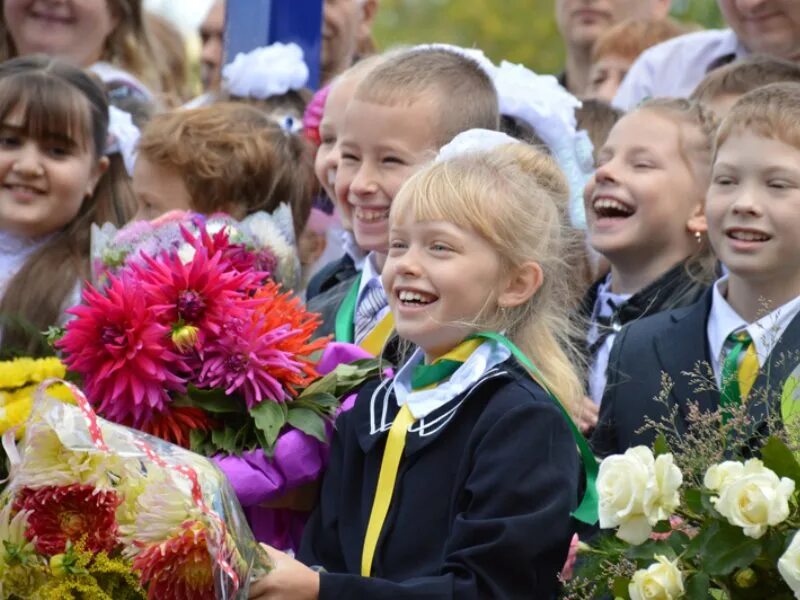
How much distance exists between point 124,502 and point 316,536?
85 cm

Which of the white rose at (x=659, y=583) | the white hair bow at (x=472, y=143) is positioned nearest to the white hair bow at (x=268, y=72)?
the white hair bow at (x=472, y=143)

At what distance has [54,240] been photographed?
6066 mm

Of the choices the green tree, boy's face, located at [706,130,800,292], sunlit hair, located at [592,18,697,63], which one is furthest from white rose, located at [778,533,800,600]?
the green tree

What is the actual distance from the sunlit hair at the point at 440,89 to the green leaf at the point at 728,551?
2.08 m

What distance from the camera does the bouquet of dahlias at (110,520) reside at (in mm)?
3270

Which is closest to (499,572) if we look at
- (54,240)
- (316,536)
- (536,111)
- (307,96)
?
(316,536)

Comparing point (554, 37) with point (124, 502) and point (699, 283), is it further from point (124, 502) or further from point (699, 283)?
point (124, 502)

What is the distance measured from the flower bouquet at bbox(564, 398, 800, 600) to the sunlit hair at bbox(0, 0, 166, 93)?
4968mm

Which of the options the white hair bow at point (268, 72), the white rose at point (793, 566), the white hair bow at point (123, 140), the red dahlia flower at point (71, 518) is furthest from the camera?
the white hair bow at point (268, 72)

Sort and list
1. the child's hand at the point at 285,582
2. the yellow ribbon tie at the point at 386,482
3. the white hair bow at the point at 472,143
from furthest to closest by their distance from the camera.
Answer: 1. the white hair bow at the point at 472,143
2. the yellow ribbon tie at the point at 386,482
3. the child's hand at the point at 285,582

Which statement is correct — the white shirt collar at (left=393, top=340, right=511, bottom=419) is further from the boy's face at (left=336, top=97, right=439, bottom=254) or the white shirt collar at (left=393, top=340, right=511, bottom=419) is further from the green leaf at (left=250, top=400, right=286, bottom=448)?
the boy's face at (left=336, top=97, right=439, bottom=254)

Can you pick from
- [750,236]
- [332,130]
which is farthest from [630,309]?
[332,130]

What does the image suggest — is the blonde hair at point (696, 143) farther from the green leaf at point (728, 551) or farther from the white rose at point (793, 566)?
the white rose at point (793, 566)

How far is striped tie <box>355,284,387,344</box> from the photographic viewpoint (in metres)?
4.88
